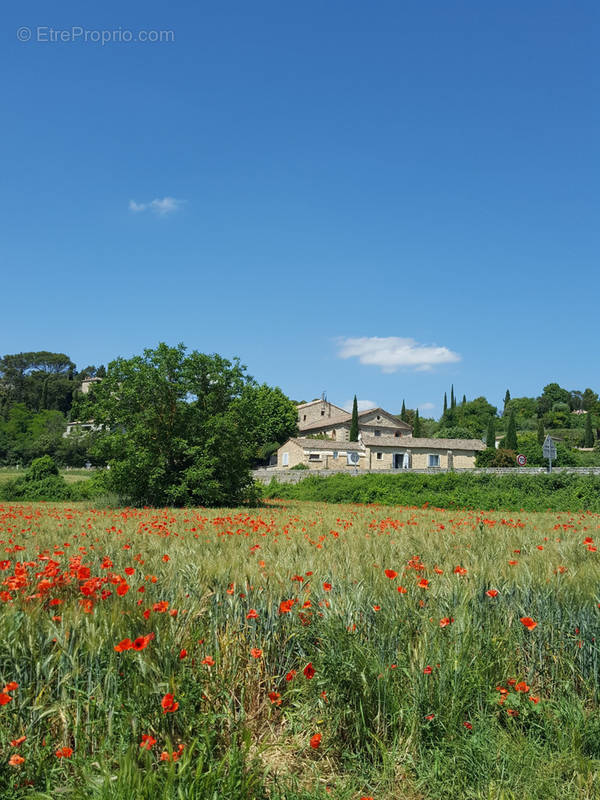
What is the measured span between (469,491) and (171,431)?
14.4 metres

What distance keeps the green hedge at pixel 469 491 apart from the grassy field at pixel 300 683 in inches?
847

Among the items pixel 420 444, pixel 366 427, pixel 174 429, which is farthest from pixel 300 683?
pixel 366 427

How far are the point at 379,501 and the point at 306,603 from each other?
26323mm

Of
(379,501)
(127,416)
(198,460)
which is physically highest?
(127,416)

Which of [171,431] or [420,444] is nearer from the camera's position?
[171,431]

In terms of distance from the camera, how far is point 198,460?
2211 cm

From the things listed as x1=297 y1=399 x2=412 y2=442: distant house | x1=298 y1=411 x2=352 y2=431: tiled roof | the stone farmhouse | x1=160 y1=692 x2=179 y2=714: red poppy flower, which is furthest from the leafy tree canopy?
x1=298 y1=411 x2=352 y2=431: tiled roof

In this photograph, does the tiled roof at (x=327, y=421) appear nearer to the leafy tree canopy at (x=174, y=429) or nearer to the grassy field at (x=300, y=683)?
the leafy tree canopy at (x=174, y=429)

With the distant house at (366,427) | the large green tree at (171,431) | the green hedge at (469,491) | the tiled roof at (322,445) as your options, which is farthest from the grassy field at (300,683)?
the distant house at (366,427)

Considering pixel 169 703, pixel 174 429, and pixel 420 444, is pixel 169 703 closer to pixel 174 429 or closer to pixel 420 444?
pixel 174 429

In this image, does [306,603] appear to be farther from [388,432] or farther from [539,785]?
[388,432]

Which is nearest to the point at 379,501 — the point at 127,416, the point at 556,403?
the point at 127,416

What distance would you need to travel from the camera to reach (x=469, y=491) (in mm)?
27891

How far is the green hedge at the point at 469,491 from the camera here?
24547 mm
